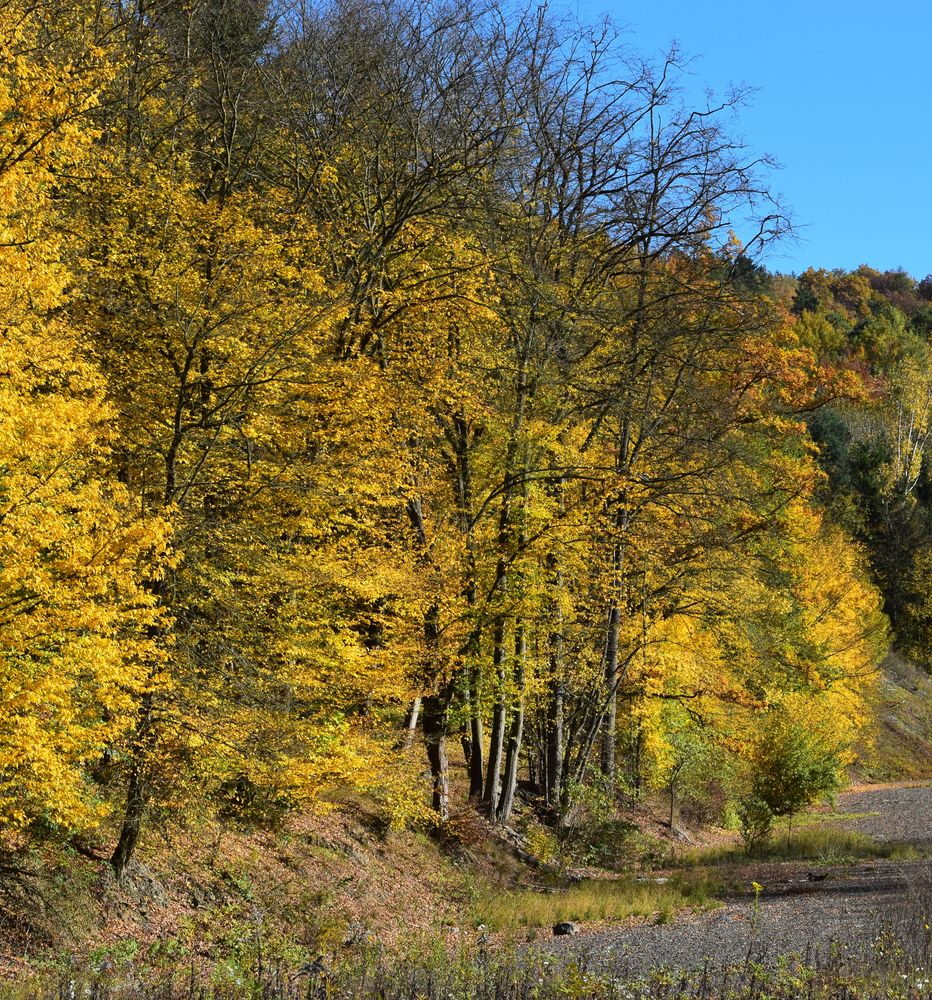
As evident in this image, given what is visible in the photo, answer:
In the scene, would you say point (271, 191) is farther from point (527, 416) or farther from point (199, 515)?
point (199, 515)

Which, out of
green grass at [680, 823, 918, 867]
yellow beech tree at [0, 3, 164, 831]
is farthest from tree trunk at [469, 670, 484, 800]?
yellow beech tree at [0, 3, 164, 831]

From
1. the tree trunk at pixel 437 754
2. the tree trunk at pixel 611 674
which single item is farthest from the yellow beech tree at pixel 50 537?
the tree trunk at pixel 611 674

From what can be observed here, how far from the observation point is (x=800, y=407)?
29.7 meters

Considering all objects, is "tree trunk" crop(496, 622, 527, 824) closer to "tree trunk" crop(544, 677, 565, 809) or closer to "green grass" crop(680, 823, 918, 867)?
"tree trunk" crop(544, 677, 565, 809)

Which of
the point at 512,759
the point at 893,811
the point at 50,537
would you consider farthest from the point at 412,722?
the point at 893,811

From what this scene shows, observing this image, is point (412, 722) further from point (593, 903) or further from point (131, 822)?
point (131, 822)

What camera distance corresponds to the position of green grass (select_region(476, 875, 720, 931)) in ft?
47.2

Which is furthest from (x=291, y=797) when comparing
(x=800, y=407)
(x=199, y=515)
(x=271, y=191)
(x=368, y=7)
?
(x=800, y=407)

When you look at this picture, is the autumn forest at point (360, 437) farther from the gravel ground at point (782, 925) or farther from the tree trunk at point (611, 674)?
the gravel ground at point (782, 925)

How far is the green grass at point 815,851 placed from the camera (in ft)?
65.2

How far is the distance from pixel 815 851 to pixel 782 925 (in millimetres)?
9988

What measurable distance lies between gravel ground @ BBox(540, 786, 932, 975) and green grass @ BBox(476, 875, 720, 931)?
865mm

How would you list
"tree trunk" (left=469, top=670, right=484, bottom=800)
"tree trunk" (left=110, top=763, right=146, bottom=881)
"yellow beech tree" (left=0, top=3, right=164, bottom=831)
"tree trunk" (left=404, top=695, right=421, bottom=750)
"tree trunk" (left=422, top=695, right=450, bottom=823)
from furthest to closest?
"tree trunk" (left=469, top=670, right=484, bottom=800) → "tree trunk" (left=422, top=695, right=450, bottom=823) → "tree trunk" (left=404, top=695, right=421, bottom=750) → "tree trunk" (left=110, top=763, right=146, bottom=881) → "yellow beech tree" (left=0, top=3, right=164, bottom=831)

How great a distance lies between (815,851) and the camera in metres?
20.9
